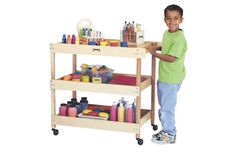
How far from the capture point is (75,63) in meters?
6.95

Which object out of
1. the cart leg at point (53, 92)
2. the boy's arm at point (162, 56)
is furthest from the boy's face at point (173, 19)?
the cart leg at point (53, 92)

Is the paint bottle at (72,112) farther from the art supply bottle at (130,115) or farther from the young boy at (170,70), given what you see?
the young boy at (170,70)

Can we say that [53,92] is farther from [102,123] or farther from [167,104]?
[167,104]

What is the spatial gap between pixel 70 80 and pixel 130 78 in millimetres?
643

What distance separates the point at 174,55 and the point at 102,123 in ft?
3.41

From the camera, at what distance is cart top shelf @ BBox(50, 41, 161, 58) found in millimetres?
6129

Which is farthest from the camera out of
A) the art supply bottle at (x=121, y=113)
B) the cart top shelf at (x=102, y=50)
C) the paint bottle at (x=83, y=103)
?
the paint bottle at (x=83, y=103)

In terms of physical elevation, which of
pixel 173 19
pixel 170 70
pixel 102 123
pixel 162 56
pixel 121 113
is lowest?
pixel 102 123

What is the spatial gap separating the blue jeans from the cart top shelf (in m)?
0.45

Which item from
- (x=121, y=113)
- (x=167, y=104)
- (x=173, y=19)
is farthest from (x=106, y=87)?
(x=173, y=19)

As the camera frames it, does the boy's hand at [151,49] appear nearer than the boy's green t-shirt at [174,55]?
No

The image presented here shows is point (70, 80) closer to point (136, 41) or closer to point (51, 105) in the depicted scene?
point (51, 105)

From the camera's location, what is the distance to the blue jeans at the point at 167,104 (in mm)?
6324

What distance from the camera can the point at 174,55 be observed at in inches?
243
